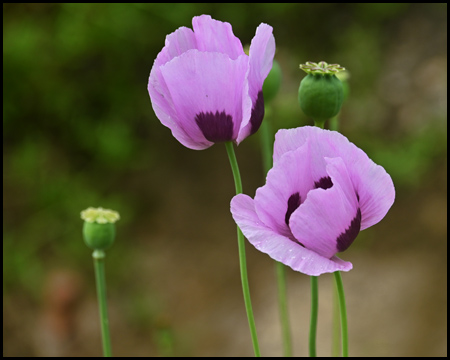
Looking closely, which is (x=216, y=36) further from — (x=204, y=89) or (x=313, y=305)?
(x=313, y=305)

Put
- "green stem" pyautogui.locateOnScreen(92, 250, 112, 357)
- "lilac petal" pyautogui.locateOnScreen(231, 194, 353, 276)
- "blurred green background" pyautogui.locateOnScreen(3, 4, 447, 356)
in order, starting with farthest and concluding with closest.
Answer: "blurred green background" pyautogui.locateOnScreen(3, 4, 447, 356) < "green stem" pyautogui.locateOnScreen(92, 250, 112, 357) < "lilac petal" pyautogui.locateOnScreen(231, 194, 353, 276)

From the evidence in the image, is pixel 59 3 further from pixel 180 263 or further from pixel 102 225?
pixel 102 225

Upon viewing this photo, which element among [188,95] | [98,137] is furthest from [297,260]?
[98,137]

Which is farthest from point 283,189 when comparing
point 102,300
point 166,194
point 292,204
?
point 166,194

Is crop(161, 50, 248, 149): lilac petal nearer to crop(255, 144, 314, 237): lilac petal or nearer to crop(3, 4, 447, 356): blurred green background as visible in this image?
crop(255, 144, 314, 237): lilac petal

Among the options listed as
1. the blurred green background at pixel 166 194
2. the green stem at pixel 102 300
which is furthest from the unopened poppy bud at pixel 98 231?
the blurred green background at pixel 166 194

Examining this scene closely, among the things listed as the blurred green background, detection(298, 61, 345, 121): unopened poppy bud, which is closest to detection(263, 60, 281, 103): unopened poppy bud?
detection(298, 61, 345, 121): unopened poppy bud
